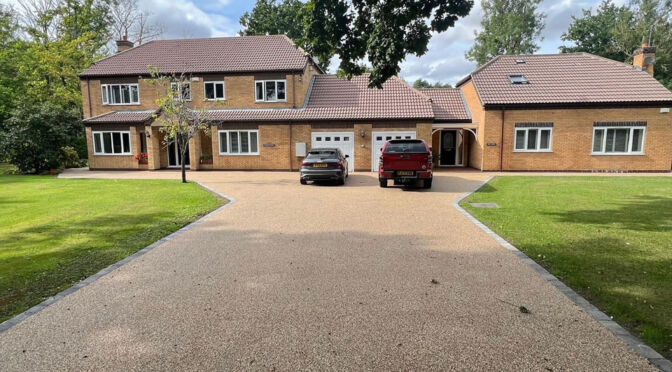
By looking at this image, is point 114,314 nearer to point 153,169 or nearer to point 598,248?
point 598,248

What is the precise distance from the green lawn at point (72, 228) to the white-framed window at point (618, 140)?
20422mm

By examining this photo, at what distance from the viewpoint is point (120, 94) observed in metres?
25.3

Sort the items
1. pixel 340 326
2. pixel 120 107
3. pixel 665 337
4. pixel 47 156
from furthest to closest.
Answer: pixel 120 107 → pixel 47 156 → pixel 340 326 → pixel 665 337

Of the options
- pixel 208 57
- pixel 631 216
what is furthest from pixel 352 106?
pixel 631 216

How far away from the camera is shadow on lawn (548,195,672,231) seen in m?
8.14

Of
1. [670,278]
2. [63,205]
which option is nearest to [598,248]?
[670,278]

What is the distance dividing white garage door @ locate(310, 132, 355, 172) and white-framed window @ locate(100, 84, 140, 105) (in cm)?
1237

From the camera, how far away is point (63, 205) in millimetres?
10992

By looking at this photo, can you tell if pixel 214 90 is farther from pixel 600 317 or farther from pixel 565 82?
pixel 600 317

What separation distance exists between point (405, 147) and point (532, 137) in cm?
1084

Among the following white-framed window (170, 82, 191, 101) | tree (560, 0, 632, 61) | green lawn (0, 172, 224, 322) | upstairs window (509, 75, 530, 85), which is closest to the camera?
green lawn (0, 172, 224, 322)

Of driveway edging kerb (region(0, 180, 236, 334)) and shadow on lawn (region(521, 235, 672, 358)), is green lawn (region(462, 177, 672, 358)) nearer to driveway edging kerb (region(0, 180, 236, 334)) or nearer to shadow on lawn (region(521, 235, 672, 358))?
shadow on lawn (region(521, 235, 672, 358))

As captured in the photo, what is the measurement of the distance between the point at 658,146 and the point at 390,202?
18.4m

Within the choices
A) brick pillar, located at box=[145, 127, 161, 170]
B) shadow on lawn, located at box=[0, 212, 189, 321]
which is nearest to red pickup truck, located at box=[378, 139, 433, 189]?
shadow on lawn, located at box=[0, 212, 189, 321]
